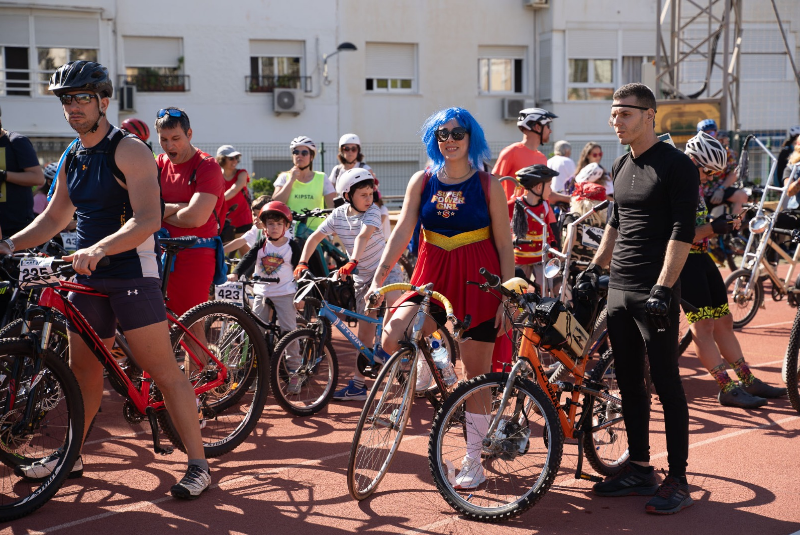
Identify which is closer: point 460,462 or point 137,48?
point 460,462

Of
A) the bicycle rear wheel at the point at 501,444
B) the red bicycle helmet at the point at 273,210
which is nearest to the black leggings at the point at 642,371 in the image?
the bicycle rear wheel at the point at 501,444

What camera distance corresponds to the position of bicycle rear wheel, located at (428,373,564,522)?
14.7 feet

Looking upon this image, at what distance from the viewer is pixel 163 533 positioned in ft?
14.7

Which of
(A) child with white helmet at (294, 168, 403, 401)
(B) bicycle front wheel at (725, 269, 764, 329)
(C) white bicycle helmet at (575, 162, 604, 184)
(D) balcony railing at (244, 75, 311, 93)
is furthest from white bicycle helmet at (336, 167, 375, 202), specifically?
(D) balcony railing at (244, 75, 311, 93)

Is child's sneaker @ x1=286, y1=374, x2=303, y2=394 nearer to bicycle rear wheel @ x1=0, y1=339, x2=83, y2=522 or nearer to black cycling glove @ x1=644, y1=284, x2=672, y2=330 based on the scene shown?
bicycle rear wheel @ x1=0, y1=339, x2=83, y2=522

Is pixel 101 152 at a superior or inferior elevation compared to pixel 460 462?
superior

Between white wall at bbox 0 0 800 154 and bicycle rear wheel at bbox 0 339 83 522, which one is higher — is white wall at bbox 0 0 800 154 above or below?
above

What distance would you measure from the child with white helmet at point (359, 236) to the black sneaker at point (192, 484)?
237 cm

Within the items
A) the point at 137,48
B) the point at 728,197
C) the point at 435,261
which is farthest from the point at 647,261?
the point at 137,48

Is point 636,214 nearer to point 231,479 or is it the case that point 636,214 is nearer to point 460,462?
point 460,462

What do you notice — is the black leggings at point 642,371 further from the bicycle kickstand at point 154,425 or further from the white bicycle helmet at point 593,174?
the white bicycle helmet at point 593,174

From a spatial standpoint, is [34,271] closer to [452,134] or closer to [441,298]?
[441,298]

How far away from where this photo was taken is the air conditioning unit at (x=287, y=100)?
26547mm

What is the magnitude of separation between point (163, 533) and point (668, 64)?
1831cm
